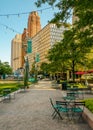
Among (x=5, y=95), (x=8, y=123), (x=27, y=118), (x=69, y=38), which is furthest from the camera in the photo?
(x=5, y=95)

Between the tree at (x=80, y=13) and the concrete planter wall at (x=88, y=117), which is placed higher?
the tree at (x=80, y=13)

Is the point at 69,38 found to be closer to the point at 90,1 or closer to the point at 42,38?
the point at 90,1

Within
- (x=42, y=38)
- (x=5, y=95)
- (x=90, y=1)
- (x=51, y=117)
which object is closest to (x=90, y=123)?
(x=51, y=117)

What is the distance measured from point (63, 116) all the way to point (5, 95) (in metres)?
11.4

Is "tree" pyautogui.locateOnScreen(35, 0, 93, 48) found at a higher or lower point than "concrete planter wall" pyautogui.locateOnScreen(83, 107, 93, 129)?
higher

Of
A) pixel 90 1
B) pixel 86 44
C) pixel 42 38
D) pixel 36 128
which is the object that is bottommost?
pixel 36 128

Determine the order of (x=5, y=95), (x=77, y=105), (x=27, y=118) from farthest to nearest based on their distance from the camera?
(x=5, y=95) < (x=77, y=105) < (x=27, y=118)

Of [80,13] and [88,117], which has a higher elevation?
[80,13]

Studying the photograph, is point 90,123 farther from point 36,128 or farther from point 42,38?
point 42,38

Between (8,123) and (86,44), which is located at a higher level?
(86,44)

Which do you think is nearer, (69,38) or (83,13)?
(83,13)

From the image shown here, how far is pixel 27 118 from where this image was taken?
43.6ft

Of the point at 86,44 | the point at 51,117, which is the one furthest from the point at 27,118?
the point at 86,44

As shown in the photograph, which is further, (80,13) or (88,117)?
(80,13)
